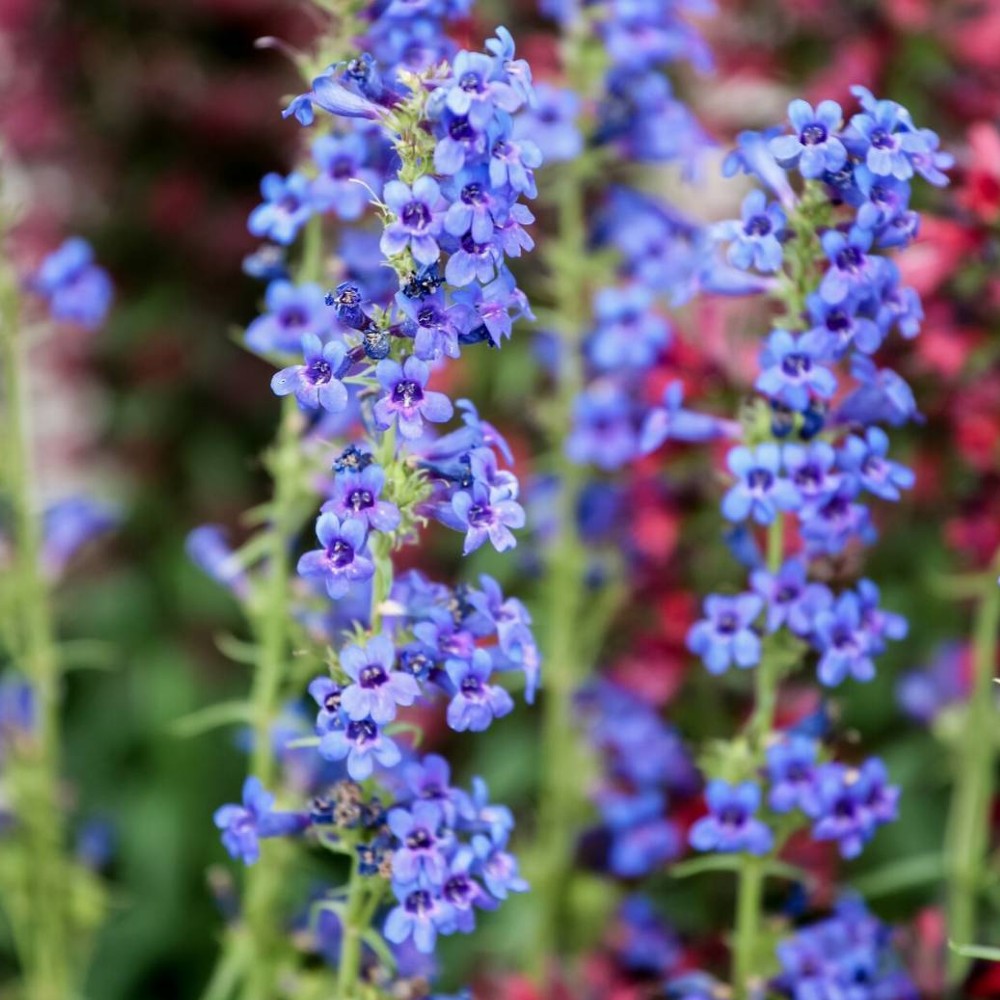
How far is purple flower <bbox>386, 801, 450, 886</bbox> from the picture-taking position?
82.0 inches

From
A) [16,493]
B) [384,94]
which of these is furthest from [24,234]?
[384,94]

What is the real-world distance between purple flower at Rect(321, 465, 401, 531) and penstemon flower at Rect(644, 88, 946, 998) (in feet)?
1.92

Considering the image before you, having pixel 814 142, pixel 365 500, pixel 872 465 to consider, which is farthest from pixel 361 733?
pixel 814 142

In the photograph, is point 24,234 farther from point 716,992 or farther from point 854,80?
point 716,992

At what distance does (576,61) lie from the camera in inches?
130

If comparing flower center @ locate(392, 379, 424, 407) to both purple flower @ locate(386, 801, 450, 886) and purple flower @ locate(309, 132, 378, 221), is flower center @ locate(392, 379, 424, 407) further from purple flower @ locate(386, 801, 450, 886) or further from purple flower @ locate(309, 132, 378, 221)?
purple flower @ locate(309, 132, 378, 221)

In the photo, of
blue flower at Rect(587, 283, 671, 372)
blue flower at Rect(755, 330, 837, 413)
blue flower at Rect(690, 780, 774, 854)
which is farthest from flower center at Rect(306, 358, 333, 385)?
blue flower at Rect(587, 283, 671, 372)

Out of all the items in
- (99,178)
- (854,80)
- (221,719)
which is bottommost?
(221,719)

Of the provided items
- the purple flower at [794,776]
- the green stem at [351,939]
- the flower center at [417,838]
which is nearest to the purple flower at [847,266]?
the purple flower at [794,776]

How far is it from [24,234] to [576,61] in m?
2.30

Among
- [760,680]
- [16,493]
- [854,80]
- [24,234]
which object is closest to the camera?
[760,680]

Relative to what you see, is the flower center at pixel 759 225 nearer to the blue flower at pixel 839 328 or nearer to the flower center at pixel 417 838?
the blue flower at pixel 839 328

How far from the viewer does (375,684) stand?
2023 millimetres

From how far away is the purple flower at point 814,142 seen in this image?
86.7 inches
